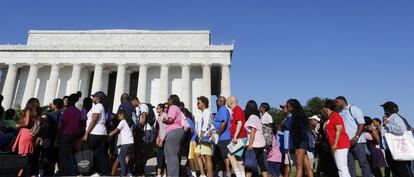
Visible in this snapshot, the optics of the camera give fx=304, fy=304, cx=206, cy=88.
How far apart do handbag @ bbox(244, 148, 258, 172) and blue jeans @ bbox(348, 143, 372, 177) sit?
2439mm

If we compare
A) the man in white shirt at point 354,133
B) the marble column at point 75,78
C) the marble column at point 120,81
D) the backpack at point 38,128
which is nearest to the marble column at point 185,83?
the marble column at point 120,81

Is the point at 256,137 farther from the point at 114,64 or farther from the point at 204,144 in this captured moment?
the point at 114,64

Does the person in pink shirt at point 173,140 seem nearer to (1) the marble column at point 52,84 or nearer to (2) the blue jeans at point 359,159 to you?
(2) the blue jeans at point 359,159

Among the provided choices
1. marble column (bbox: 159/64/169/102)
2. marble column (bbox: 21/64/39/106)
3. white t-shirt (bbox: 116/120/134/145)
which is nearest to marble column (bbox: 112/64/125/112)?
marble column (bbox: 159/64/169/102)

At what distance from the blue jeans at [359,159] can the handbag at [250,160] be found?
8.00ft

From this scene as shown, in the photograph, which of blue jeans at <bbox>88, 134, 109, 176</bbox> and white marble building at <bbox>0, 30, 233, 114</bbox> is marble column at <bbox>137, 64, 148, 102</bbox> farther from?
blue jeans at <bbox>88, 134, 109, 176</bbox>

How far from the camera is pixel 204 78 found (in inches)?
1428

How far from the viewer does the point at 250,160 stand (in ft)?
23.6

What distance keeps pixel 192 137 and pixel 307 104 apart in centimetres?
5685

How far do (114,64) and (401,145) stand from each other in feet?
112

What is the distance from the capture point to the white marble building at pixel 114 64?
120 feet

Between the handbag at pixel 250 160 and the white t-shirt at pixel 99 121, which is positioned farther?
the white t-shirt at pixel 99 121

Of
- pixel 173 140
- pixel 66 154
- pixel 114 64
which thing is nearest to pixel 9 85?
pixel 114 64

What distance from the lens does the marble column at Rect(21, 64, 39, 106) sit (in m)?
36.7
